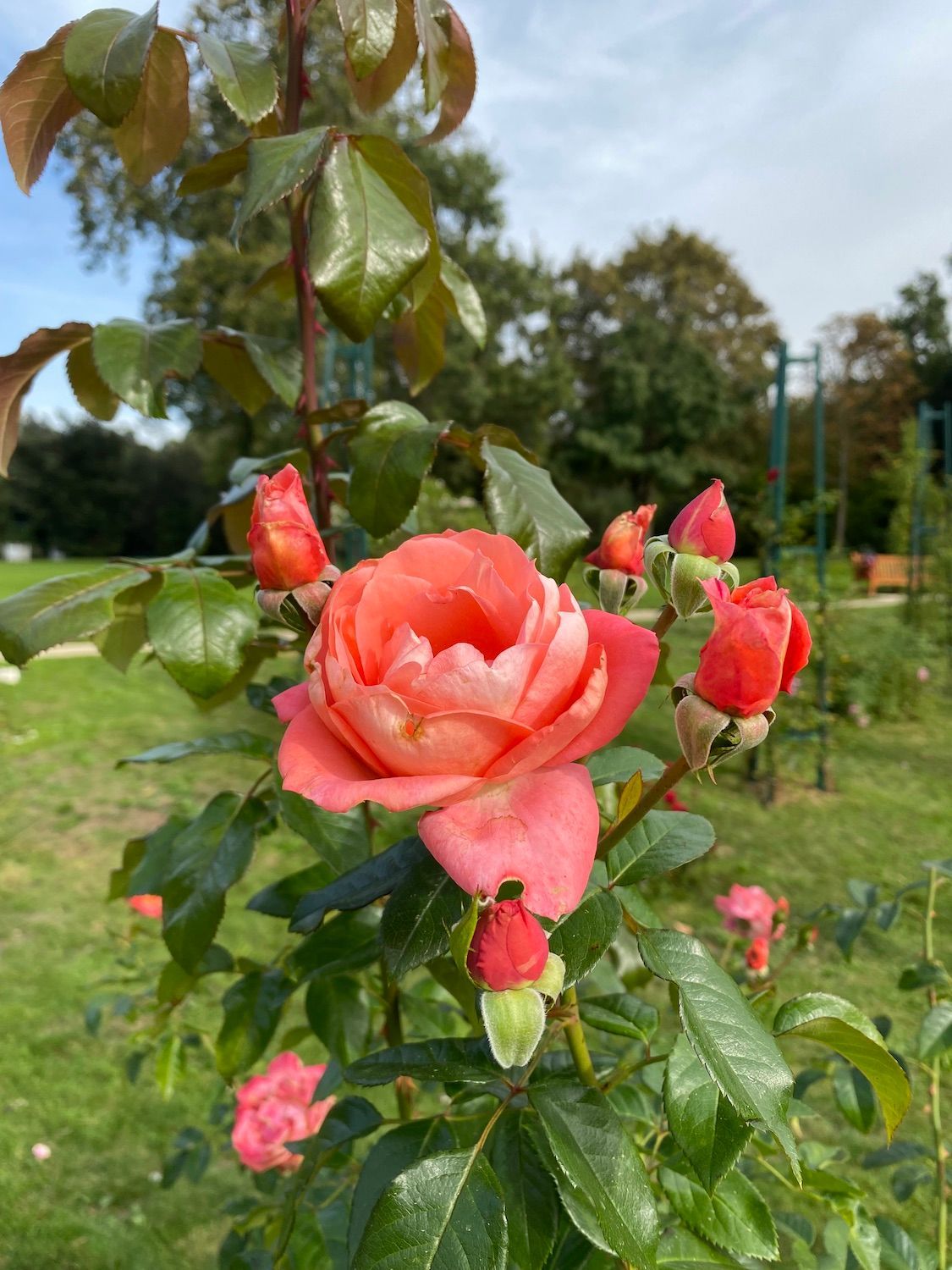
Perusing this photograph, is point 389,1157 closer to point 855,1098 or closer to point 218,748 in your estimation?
point 218,748

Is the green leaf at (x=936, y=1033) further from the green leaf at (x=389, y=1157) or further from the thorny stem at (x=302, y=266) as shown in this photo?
the thorny stem at (x=302, y=266)

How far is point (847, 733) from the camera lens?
5.86 m

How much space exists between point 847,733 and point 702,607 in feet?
19.3

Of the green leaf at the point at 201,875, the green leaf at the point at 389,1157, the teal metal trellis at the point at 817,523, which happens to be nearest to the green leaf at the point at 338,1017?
the green leaf at the point at 201,875

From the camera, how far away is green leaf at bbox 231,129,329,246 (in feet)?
1.99

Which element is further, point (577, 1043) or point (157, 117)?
point (157, 117)

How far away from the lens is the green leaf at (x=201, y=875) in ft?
2.52

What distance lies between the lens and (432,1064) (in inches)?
22.5

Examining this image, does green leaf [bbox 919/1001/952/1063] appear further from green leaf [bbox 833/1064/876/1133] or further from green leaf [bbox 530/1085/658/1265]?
green leaf [bbox 530/1085/658/1265]

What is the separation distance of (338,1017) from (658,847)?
486mm

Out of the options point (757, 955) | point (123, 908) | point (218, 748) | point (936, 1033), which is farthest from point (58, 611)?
point (123, 908)

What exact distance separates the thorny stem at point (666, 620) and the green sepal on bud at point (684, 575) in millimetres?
19

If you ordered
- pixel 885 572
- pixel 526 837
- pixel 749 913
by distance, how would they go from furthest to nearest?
pixel 885 572
pixel 749 913
pixel 526 837

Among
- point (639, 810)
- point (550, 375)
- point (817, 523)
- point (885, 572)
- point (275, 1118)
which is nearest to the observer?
point (639, 810)
